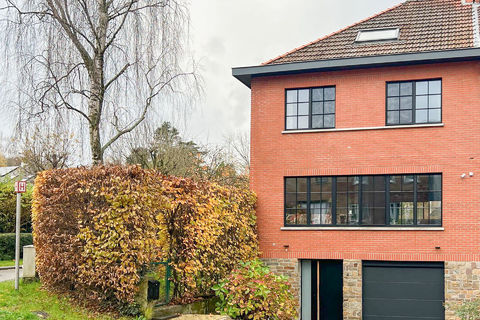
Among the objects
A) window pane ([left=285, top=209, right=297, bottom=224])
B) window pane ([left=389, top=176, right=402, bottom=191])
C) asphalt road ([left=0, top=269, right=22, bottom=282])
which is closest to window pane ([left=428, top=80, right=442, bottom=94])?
window pane ([left=389, top=176, right=402, bottom=191])

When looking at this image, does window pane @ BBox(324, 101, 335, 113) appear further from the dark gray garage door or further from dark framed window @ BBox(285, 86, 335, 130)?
the dark gray garage door

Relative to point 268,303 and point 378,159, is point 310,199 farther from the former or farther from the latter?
point 268,303

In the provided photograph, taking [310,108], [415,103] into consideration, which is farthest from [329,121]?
[415,103]

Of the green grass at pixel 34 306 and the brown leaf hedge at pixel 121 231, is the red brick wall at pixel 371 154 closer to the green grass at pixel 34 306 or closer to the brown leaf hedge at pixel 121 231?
the brown leaf hedge at pixel 121 231

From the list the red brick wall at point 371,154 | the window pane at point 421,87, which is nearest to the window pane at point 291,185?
the red brick wall at point 371,154

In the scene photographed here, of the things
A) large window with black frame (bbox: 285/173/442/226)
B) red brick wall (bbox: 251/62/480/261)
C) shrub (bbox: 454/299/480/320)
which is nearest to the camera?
shrub (bbox: 454/299/480/320)

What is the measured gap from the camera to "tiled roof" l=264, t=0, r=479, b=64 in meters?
17.4

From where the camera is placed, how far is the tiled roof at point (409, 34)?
1736 cm

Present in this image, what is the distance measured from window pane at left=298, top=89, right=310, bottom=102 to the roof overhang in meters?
0.60

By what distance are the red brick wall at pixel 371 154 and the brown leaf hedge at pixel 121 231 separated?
12.8 feet

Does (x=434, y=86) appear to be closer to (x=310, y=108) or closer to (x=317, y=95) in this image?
(x=317, y=95)

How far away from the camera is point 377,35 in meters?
18.6

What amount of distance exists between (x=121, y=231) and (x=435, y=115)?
9987 millimetres

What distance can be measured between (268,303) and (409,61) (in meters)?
7.81
